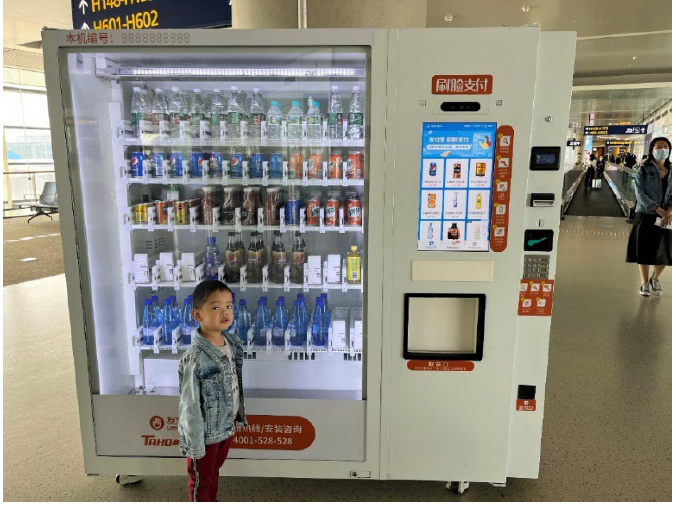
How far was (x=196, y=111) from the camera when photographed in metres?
2.72

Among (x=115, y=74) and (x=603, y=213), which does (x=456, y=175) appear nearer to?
(x=115, y=74)

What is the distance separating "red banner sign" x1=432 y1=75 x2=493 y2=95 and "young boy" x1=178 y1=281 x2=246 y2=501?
123 cm

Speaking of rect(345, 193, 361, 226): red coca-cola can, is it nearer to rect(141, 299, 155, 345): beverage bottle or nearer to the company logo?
rect(141, 299, 155, 345): beverage bottle

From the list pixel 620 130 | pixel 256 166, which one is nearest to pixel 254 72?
pixel 256 166

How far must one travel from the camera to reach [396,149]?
84.0 inches

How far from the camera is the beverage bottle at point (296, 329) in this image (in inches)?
111

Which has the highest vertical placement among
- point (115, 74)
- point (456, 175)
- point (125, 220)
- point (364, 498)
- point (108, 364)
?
point (115, 74)

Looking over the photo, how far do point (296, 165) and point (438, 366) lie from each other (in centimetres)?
121

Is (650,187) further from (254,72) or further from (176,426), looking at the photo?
(176,426)

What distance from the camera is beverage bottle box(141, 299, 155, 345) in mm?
2781

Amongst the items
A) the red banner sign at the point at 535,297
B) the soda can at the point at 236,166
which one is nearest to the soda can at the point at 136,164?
the soda can at the point at 236,166

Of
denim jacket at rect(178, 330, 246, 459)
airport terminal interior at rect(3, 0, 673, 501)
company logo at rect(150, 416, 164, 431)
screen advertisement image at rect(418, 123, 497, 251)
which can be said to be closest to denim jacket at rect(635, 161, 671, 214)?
airport terminal interior at rect(3, 0, 673, 501)

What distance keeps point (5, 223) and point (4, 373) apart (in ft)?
31.9

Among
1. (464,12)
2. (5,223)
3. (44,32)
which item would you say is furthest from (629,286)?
(5,223)
